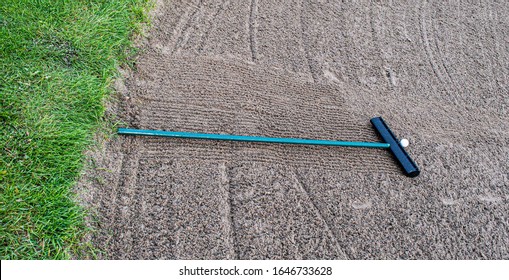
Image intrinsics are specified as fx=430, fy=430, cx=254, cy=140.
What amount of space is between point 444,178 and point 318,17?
5.94 feet

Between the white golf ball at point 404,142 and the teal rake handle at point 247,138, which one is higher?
the teal rake handle at point 247,138

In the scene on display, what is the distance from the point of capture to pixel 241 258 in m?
2.17

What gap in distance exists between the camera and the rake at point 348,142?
255 cm

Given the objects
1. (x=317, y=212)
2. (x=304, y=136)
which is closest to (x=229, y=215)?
(x=317, y=212)

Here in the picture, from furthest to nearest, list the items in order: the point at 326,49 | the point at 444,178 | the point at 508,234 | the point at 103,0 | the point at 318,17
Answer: the point at 318,17, the point at 326,49, the point at 103,0, the point at 444,178, the point at 508,234

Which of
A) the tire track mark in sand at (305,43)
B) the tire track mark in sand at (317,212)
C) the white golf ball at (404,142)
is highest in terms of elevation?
the tire track mark in sand at (305,43)

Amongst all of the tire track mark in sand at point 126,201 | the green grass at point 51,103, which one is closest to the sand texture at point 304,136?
the tire track mark in sand at point 126,201

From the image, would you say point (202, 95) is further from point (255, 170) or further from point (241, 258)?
point (241, 258)

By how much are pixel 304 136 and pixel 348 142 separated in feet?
0.94

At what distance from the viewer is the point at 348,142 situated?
9.20ft

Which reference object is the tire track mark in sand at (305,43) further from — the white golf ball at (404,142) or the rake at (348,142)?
the white golf ball at (404,142)

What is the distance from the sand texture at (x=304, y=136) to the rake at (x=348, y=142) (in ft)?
0.18
